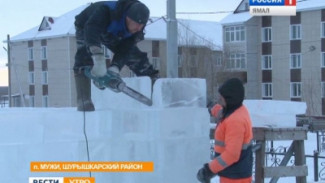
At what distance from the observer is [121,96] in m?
4.29

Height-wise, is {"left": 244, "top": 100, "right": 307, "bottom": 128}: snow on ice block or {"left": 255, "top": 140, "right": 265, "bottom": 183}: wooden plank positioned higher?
{"left": 244, "top": 100, "right": 307, "bottom": 128}: snow on ice block

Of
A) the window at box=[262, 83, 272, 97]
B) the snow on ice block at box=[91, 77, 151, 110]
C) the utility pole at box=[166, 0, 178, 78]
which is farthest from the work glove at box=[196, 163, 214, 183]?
the window at box=[262, 83, 272, 97]

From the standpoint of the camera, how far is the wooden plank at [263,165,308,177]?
16.9 feet

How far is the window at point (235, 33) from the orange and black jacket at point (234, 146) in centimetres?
3446

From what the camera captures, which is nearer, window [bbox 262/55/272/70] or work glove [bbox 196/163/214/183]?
work glove [bbox 196/163/214/183]

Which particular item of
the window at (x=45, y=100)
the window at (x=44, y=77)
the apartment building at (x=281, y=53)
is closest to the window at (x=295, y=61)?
the apartment building at (x=281, y=53)

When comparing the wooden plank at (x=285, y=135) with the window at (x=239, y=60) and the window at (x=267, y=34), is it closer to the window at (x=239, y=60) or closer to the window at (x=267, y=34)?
the window at (x=267, y=34)

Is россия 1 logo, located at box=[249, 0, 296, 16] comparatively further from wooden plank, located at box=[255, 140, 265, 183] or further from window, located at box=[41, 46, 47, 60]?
window, located at box=[41, 46, 47, 60]

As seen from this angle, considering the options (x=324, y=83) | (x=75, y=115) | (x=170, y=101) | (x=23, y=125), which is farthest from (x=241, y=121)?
(x=324, y=83)

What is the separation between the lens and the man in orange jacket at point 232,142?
11.7ft

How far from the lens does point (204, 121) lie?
170 inches

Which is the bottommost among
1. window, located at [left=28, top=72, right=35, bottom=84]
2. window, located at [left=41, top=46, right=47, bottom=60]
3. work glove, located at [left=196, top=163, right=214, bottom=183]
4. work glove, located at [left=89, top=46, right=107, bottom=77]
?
work glove, located at [left=196, top=163, right=214, bottom=183]

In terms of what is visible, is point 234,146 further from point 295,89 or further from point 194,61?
point 295,89

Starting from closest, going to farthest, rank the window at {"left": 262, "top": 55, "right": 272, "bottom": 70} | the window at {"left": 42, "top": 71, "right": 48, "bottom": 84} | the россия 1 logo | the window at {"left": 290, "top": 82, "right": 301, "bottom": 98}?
the россия 1 logo
the window at {"left": 290, "top": 82, "right": 301, "bottom": 98}
the window at {"left": 262, "top": 55, "right": 272, "bottom": 70}
the window at {"left": 42, "top": 71, "right": 48, "bottom": 84}
